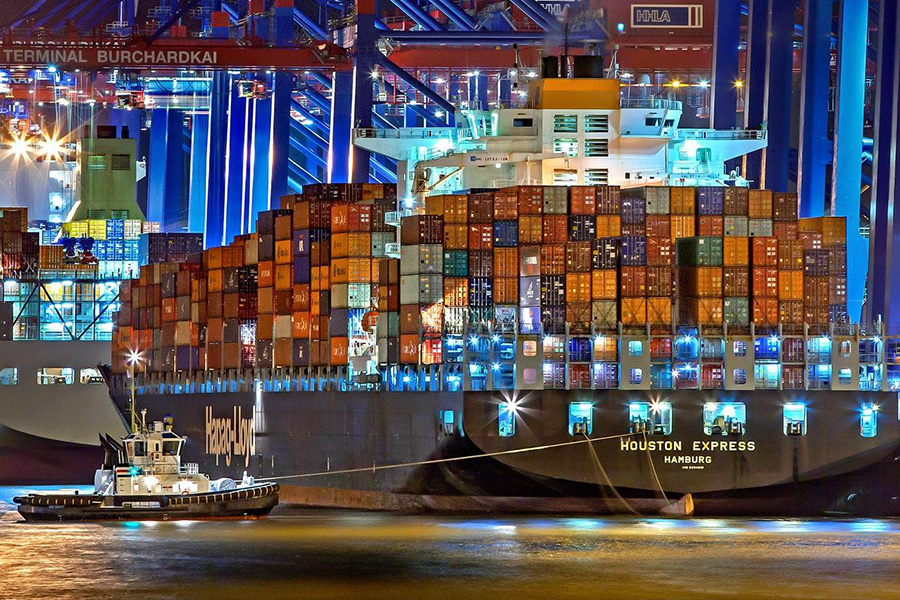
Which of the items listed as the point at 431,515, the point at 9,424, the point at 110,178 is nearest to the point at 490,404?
the point at 431,515

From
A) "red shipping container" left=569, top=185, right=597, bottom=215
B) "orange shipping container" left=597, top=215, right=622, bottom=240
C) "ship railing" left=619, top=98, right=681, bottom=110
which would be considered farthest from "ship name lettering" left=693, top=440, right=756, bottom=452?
"ship railing" left=619, top=98, right=681, bottom=110

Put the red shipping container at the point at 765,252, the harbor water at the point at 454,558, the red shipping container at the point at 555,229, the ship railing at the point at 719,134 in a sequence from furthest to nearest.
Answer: the ship railing at the point at 719,134 → the red shipping container at the point at 555,229 → the red shipping container at the point at 765,252 → the harbor water at the point at 454,558

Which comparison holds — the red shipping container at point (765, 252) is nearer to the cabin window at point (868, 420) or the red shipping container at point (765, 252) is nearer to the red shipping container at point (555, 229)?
the cabin window at point (868, 420)

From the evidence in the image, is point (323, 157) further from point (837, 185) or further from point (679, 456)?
point (679, 456)

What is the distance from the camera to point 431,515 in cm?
4388

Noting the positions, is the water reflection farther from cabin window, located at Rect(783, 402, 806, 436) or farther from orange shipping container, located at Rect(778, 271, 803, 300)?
orange shipping container, located at Rect(778, 271, 803, 300)

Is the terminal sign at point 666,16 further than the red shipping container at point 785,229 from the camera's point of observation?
Yes

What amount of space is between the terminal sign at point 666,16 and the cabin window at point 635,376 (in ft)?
98.9

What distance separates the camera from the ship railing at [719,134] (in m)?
50.4

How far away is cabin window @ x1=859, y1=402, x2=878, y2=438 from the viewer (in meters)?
42.2

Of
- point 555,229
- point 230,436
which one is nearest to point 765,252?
point 555,229

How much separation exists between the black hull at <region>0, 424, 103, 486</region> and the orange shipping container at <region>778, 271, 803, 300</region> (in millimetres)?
29382

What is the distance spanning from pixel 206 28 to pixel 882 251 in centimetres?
3462

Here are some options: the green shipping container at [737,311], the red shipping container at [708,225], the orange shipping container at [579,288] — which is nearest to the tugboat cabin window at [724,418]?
the green shipping container at [737,311]
